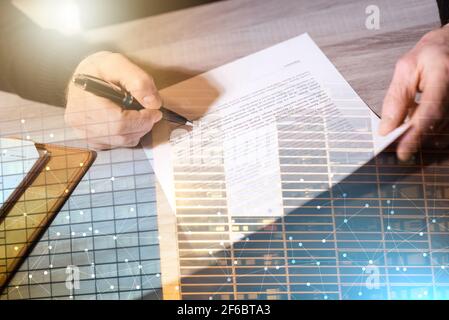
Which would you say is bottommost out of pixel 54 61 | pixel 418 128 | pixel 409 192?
pixel 409 192

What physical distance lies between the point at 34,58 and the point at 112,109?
203 millimetres

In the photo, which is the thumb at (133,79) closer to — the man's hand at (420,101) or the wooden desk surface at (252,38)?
the wooden desk surface at (252,38)

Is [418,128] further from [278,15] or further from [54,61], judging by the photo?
[54,61]

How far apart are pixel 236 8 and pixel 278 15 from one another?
9 cm

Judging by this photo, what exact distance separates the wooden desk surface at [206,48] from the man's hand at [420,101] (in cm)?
3

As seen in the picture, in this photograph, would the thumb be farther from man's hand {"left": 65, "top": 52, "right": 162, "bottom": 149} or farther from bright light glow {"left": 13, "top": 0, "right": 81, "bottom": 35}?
bright light glow {"left": 13, "top": 0, "right": 81, "bottom": 35}

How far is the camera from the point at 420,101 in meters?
0.94

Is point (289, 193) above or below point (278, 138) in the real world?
below

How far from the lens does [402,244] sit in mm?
944
